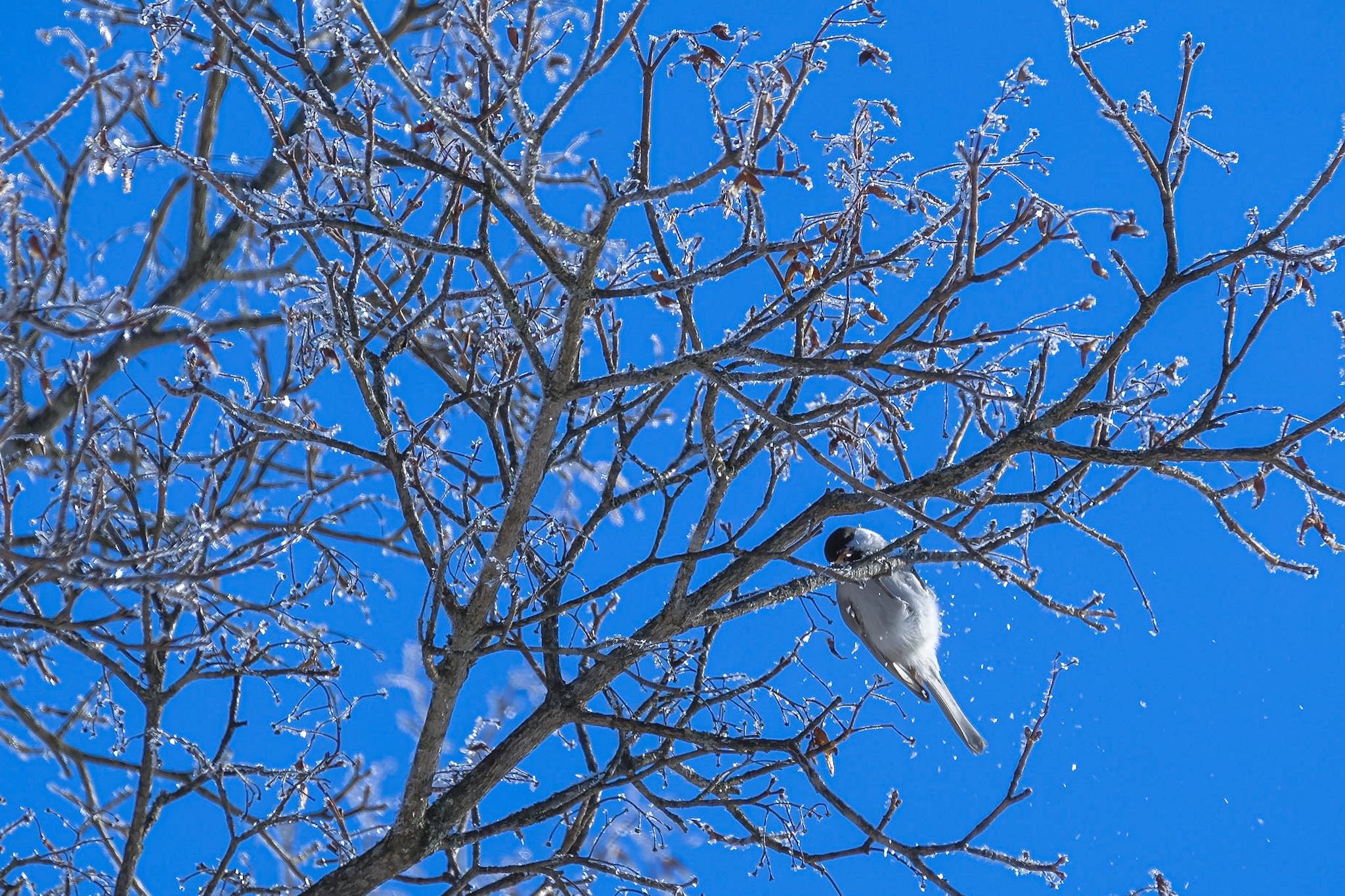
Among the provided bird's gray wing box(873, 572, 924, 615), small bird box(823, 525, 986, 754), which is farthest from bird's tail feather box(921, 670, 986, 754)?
bird's gray wing box(873, 572, 924, 615)

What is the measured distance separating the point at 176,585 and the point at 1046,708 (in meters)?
2.12

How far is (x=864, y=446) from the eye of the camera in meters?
3.27

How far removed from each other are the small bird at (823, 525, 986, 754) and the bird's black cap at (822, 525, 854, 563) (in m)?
0.11

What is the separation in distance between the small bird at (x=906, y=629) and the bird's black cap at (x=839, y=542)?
110 millimetres

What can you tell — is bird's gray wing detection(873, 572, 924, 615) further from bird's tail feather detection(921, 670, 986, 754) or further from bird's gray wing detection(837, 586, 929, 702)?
bird's tail feather detection(921, 670, 986, 754)

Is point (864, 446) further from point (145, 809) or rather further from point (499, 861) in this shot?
point (145, 809)

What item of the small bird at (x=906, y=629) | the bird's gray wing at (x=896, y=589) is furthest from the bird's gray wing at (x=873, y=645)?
the bird's gray wing at (x=896, y=589)

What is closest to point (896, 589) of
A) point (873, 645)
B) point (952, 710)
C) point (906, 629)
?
point (906, 629)

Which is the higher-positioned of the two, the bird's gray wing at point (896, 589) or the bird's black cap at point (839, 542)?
the bird's black cap at point (839, 542)

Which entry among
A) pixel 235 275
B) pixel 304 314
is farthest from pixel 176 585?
pixel 235 275

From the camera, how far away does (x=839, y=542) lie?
6.90 metres

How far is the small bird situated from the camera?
6.24 metres

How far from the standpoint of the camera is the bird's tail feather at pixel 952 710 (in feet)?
20.7

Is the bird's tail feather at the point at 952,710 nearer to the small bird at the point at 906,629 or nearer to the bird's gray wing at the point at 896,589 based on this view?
the small bird at the point at 906,629
